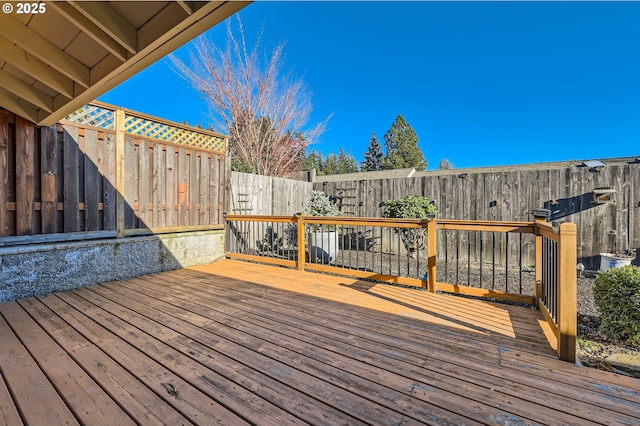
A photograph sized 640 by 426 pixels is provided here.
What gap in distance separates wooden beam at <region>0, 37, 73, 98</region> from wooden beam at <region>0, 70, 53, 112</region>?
456 millimetres

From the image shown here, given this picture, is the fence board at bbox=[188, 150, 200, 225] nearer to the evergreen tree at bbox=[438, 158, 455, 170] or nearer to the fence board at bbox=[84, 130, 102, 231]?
the fence board at bbox=[84, 130, 102, 231]

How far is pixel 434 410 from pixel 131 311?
2606mm

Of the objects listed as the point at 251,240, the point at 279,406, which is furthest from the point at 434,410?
the point at 251,240

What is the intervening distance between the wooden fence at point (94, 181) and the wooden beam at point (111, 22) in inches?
87.0

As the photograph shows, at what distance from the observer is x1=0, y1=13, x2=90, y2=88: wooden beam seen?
176cm

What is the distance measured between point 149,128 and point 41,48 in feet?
6.85

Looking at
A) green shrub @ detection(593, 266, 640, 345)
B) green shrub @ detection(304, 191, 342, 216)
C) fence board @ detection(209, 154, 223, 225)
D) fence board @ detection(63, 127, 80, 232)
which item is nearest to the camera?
green shrub @ detection(593, 266, 640, 345)

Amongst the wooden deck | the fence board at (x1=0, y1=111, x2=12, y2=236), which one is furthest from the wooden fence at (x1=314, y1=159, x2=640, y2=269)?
the fence board at (x1=0, y1=111, x2=12, y2=236)

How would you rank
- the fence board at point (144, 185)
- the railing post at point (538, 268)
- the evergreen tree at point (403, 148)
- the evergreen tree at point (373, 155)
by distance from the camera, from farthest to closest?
the evergreen tree at point (373, 155)
the evergreen tree at point (403, 148)
the fence board at point (144, 185)
the railing post at point (538, 268)

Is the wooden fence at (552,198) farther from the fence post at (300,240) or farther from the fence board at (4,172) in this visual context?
the fence board at (4,172)

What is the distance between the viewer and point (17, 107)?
2744mm

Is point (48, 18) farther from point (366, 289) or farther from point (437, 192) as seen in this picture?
point (437, 192)

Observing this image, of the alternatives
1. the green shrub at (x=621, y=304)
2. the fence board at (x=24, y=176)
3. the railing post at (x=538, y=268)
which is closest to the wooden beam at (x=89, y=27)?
the fence board at (x=24, y=176)

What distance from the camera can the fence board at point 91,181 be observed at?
3.34 meters
